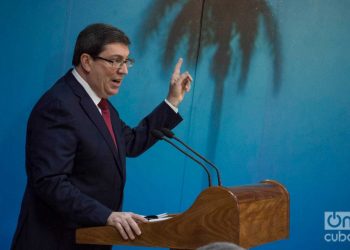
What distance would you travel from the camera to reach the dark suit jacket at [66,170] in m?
2.14

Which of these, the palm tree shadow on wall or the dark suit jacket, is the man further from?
the palm tree shadow on wall

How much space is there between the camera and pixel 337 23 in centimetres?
391

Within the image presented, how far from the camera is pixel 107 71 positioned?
2420mm

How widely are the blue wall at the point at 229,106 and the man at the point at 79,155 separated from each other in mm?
1003

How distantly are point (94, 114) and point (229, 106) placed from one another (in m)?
1.54

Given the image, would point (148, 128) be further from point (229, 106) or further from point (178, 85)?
point (229, 106)

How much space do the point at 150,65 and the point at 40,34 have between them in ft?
2.17

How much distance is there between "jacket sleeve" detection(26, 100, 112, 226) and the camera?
6.98 ft

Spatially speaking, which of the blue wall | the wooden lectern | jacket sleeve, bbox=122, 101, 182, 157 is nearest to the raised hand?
jacket sleeve, bbox=122, 101, 182, 157

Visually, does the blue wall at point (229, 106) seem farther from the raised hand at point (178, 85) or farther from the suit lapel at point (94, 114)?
the suit lapel at point (94, 114)

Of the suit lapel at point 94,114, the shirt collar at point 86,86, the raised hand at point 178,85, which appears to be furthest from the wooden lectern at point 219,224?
the raised hand at point 178,85

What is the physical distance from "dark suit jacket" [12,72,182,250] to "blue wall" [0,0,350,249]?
1.04m

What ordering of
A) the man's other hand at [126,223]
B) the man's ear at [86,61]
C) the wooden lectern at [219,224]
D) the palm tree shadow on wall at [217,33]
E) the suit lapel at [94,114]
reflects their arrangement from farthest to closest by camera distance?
the palm tree shadow on wall at [217,33] < the man's ear at [86,61] < the suit lapel at [94,114] < the man's other hand at [126,223] < the wooden lectern at [219,224]

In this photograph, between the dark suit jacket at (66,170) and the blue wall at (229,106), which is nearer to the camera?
the dark suit jacket at (66,170)
